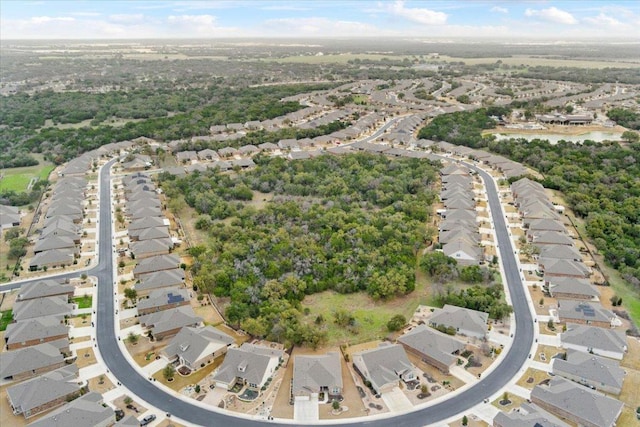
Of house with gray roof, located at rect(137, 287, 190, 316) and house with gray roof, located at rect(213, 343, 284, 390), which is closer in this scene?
house with gray roof, located at rect(213, 343, 284, 390)

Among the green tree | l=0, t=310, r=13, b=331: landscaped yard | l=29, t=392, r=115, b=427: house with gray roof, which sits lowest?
l=0, t=310, r=13, b=331: landscaped yard

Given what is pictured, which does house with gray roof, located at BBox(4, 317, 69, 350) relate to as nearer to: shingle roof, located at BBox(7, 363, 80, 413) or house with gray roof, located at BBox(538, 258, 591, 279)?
shingle roof, located at BBox(7, 363, 80, 413)

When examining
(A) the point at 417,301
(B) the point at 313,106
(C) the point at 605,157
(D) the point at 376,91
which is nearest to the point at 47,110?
(B) the point at 313,106

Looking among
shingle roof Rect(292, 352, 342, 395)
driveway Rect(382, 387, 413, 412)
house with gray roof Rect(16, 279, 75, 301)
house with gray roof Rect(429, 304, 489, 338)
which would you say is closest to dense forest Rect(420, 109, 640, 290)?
house with gray roof Rect(429, 304, 489, 338)

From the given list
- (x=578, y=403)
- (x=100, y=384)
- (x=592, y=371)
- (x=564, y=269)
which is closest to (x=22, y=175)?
(x=100, y=384)

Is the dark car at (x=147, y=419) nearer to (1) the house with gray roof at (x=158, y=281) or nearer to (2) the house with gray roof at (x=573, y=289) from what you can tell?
(1) the house with gray roof at (x=158, y=281)
